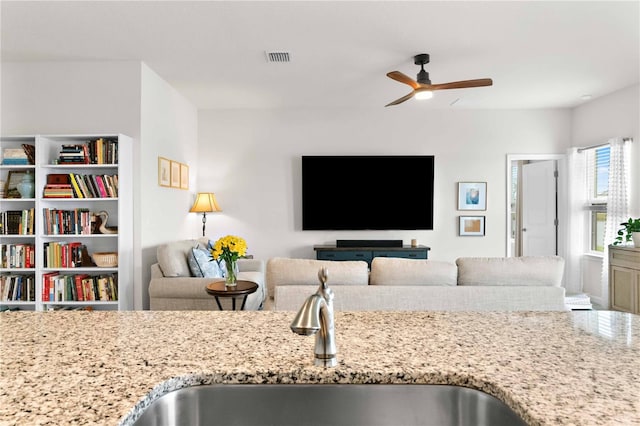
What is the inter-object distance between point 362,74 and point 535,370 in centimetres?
399

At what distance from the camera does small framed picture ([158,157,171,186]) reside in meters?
4.45

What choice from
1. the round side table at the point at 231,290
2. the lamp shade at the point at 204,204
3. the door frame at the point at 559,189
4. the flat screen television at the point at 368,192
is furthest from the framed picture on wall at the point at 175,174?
the door frame at the point at 559,189

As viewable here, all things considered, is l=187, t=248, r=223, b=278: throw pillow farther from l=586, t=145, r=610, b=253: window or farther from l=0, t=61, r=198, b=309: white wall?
l=586, t=145, r=610, b=253: window

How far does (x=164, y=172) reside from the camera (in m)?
4.59

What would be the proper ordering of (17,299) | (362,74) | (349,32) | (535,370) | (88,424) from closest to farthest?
(88,424) < (535,370) < (349,32) < (17,299) < (362,74)

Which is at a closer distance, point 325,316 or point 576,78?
point 325,316

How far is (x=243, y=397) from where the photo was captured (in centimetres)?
94

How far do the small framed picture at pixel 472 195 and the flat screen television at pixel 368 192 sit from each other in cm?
47

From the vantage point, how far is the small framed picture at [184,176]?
5184mm

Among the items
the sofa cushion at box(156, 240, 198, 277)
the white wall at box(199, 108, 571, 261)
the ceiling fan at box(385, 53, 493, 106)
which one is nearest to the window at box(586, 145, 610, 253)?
the white wall at box(199, 108, 571, 261)

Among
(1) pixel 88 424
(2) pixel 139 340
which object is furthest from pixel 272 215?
(1) pixel 88 424

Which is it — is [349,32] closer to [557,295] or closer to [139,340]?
[557,295]

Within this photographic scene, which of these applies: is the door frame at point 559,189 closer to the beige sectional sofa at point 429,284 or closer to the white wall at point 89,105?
the beige sectional sofa at point 429,284

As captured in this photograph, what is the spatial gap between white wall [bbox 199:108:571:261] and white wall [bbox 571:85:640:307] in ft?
1.00
